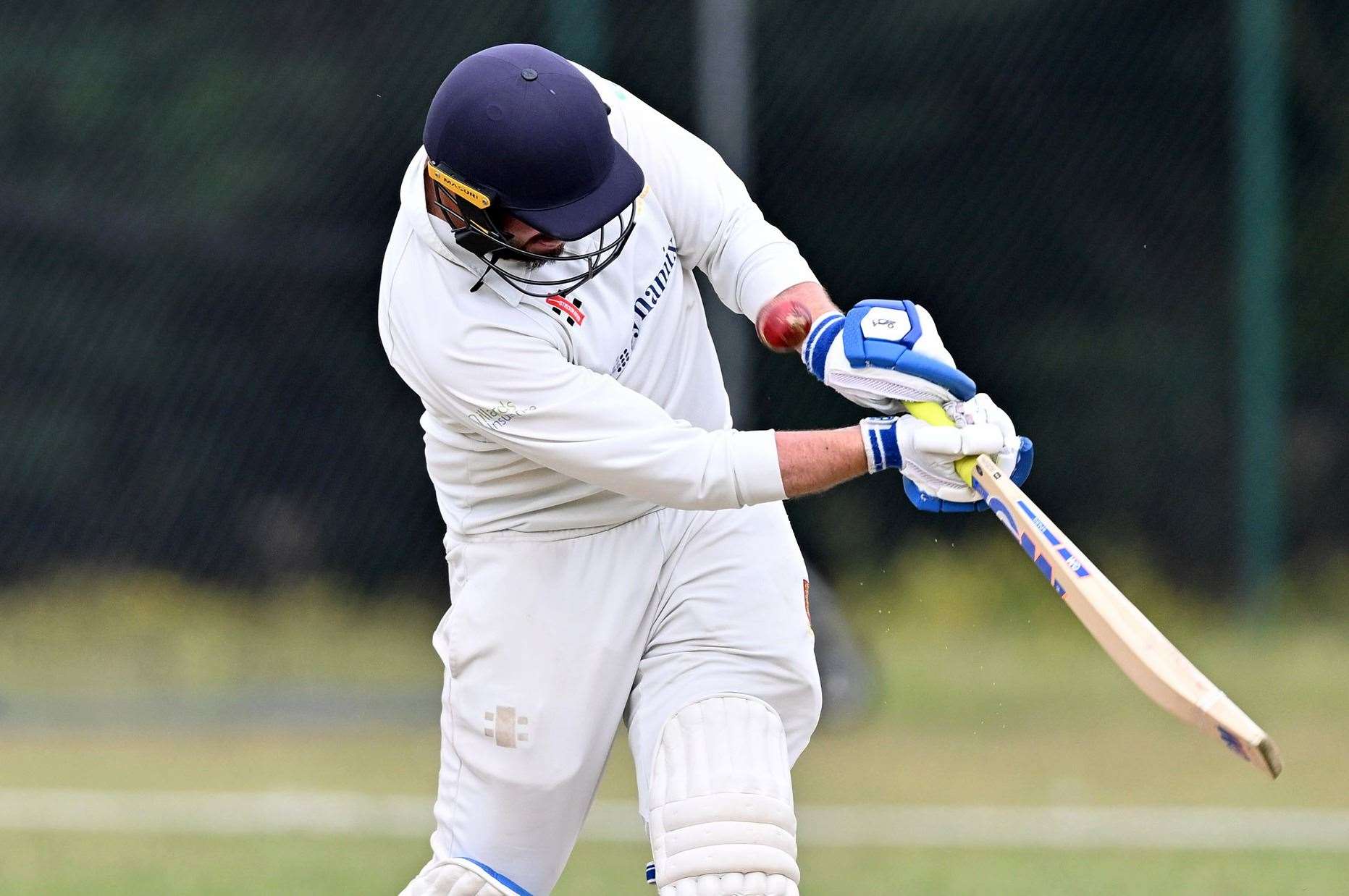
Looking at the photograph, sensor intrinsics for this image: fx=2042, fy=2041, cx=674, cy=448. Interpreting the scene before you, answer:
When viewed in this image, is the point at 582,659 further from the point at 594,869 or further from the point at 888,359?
the point at 594,869

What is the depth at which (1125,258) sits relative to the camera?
7.25 metres

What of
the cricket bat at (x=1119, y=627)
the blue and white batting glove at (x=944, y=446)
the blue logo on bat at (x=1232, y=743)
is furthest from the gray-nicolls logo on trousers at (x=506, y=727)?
the blue logo on bat at (x=1232, y=743)

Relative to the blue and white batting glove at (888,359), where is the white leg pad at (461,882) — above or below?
below

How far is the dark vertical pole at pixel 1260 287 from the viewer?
7094mm

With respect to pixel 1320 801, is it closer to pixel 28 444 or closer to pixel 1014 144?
pixel 1014 144

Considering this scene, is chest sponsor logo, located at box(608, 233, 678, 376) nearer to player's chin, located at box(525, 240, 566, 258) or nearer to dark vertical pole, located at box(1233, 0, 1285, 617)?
player's chin, located at box(525, 240, 566, 258)

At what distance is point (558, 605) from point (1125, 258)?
14.6ft

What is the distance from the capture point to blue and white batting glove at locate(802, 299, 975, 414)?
10.1 ft

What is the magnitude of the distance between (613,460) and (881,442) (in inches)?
15.8

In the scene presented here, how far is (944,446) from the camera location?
2.99 m

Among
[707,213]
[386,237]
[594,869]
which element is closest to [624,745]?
[594,869]

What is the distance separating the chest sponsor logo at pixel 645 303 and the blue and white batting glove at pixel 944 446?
42 cm

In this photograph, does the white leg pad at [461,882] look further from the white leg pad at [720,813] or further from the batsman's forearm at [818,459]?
the batsman's forearm at [818,459]

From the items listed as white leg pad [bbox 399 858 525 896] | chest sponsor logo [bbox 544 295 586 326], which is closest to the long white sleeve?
chest sponsor logo [bbox 544 295 586 326]
